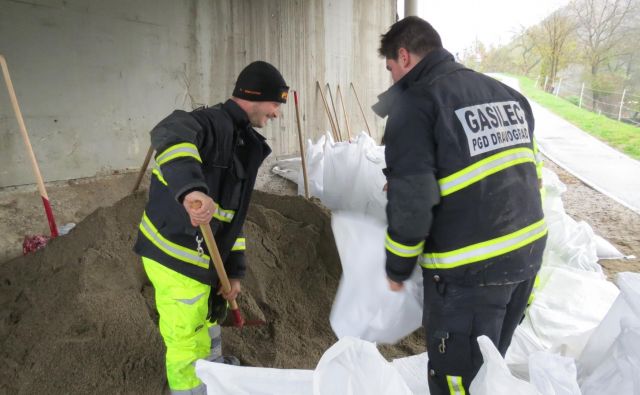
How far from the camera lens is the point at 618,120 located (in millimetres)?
14312

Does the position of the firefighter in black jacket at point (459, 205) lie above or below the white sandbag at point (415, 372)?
above

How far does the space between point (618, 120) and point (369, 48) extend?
11773mm

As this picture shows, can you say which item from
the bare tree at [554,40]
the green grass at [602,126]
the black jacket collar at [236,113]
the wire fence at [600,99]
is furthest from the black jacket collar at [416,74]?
the bare tree at [554,40]

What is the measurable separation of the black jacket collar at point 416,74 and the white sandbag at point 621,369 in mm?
1094

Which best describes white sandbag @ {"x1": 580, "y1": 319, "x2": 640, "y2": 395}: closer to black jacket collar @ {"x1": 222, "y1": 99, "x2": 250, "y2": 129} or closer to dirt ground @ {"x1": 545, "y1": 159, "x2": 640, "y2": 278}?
black jacket collar @ {"x1": 222, "y1": 99, "x2": 250, "y2": 129}

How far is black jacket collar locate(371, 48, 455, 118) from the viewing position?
141 cm

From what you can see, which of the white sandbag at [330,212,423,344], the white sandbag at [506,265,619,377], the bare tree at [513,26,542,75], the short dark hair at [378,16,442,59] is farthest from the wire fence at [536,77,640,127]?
the white sandbag at [330,212,423,344]

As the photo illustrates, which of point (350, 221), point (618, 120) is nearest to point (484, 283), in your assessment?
point (350, 221)

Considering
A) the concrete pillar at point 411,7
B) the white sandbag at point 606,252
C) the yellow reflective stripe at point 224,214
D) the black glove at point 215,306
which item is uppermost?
the concrete pillar at point 411,7

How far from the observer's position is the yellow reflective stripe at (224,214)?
5.57 ft

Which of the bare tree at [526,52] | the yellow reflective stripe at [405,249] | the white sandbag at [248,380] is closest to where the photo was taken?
the white sandbag at [248,380]

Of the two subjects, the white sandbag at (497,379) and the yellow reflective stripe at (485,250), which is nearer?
the white sandbag at (497,379)

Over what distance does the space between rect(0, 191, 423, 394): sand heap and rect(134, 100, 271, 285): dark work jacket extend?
0.68m

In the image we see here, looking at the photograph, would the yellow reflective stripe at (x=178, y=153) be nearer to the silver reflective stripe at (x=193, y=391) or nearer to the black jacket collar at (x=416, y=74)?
the black jacket collar at (x=416, y=74)
